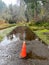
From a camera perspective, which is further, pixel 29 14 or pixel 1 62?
pixel 29 14

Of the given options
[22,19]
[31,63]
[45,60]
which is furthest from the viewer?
[22,19]

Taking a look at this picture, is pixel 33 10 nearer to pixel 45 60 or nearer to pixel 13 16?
pixel 13 16

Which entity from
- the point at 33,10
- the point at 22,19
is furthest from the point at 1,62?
the point at 22,19

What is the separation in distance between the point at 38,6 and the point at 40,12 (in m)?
1.55

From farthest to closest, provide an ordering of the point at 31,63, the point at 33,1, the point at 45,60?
the point at 33,1, the point at 45,60, the point at 31,63

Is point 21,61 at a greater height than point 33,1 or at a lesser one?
lesser

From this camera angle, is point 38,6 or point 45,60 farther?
point 38,6

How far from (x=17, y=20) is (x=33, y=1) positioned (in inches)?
321

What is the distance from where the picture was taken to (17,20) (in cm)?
4709

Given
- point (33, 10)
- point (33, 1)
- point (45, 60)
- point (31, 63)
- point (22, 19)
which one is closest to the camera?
point (31, 63)

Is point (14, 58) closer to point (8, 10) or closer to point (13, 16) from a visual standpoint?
point (13, 16)

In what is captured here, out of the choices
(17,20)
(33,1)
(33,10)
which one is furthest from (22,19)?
(33,1)

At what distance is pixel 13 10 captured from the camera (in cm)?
5172

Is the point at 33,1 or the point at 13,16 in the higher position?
the point at 33,1
